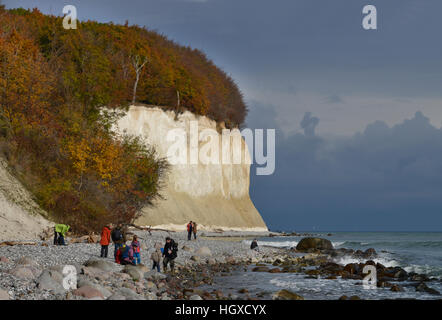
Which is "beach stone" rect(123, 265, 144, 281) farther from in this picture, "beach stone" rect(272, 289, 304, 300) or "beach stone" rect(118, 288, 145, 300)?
"beach stone" rect(272, 289, 304, 300)

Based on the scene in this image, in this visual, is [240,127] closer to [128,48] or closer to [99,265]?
[128,48]

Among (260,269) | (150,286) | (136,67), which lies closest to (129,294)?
(150,286)

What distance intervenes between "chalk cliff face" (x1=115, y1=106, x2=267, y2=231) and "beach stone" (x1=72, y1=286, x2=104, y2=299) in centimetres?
3341

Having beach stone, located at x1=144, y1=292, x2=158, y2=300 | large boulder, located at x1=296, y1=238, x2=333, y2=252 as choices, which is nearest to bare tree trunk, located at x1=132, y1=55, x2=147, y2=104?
large boulder, located at x1=296, y1=238, x2=333, y2=252

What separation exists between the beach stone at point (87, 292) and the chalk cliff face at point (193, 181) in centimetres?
3341

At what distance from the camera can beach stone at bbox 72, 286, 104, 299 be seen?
12.1 metres

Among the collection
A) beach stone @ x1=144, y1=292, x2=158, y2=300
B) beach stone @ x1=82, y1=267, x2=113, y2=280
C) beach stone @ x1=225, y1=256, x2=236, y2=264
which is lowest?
beach stone @ x1=225, y1=256, x2=236, y2=264

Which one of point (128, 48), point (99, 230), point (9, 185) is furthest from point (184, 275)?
point (128, 48)

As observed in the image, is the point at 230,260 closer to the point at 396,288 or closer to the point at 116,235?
the point at 116,235

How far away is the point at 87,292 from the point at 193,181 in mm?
45195

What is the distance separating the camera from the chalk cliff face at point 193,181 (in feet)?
163

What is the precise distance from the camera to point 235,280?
763 inches

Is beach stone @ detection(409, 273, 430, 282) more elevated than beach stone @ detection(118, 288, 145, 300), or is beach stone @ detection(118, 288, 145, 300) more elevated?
beach stone @ detection(118, 288, 145, 300)

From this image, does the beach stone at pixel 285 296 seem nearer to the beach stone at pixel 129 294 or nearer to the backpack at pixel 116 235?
the beach stone at pixel 129 294
